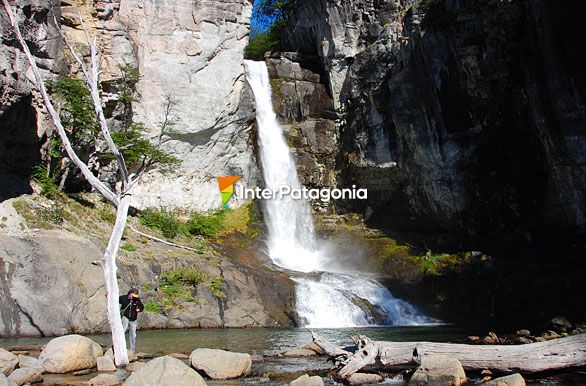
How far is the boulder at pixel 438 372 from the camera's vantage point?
331 inches

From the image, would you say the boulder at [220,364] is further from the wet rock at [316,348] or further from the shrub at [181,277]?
the shrub at [181,277]

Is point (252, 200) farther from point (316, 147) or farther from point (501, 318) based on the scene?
point (501, 318)

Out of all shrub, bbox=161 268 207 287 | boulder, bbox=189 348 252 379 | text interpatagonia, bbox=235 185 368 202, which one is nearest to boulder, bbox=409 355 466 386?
boulder, bbox=189 348 252 379

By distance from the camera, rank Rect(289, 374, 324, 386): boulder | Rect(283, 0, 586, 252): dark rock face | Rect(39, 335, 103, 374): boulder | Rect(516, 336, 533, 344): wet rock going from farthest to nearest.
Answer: Rect(283, 0, 586, 252): dark rock face < Rect(516, 336, 533, 344): wet rock < Rect(39, 335, 103, 374): boulder < Rect(289, 374, 324, 386): boulder

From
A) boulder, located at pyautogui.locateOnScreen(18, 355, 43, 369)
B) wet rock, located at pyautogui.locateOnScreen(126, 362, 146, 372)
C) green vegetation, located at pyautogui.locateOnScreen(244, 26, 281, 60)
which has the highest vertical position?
green vegetation, located at pyautogui.locateOnScreen(244, 26, 281, 60)

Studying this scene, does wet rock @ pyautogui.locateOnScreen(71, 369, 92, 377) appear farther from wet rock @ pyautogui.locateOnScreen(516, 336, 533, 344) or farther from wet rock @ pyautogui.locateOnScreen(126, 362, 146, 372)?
wet rock @ pyautogui.locateOnScreen(516, 336, 533, 344)

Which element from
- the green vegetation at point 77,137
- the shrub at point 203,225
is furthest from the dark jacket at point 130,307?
the shrub at point 203,225

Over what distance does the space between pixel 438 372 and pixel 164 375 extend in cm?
446

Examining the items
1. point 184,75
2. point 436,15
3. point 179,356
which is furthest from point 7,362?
point 436,15

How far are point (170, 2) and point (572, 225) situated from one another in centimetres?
2310

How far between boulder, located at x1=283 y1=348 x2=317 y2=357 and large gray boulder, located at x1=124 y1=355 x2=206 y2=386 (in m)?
4.74

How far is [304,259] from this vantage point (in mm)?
27391

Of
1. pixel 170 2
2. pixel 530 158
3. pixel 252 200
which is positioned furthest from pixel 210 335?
pixel 170 2

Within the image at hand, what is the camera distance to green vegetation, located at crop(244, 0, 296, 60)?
38.9 meters
